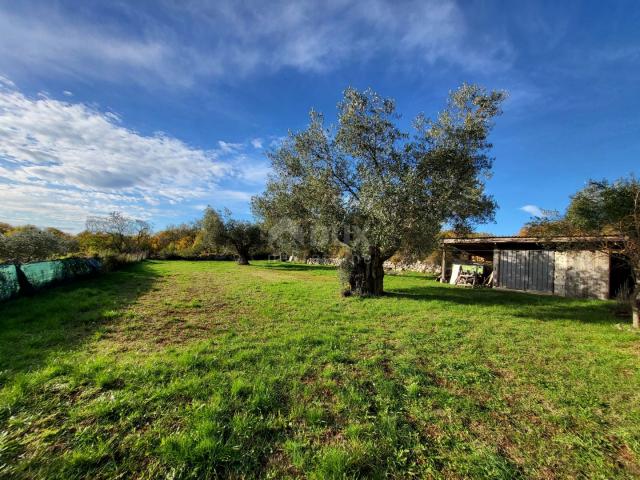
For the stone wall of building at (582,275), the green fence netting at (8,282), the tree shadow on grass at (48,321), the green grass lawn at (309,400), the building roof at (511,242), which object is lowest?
the tree shadow on grass at (48,321)

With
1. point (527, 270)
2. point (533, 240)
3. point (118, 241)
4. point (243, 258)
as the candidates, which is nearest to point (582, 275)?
point (527, 270)

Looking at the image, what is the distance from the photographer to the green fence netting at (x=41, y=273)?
8.51m

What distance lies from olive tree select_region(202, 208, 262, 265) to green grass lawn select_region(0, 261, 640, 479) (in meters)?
26.1

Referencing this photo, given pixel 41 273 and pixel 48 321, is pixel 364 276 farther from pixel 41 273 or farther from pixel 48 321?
pixel 41 273

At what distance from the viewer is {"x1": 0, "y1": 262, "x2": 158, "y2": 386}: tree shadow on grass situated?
4.57m

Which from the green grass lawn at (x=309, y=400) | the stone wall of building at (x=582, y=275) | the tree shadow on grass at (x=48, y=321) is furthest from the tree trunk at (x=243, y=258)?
the stone wall of building at (x=582, y=275)

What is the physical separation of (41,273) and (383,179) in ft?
42.9

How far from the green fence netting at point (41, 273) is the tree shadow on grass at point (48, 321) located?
38 centimetres

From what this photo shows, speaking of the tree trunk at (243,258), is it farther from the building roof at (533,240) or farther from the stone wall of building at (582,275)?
the stone wall of building at (582,275)

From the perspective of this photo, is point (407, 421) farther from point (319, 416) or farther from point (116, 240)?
point (116, 240)

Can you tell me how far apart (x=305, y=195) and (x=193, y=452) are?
9.72 metres

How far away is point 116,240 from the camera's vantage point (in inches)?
1531

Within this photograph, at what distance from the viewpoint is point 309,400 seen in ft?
11.6

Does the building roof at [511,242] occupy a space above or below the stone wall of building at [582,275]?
above
